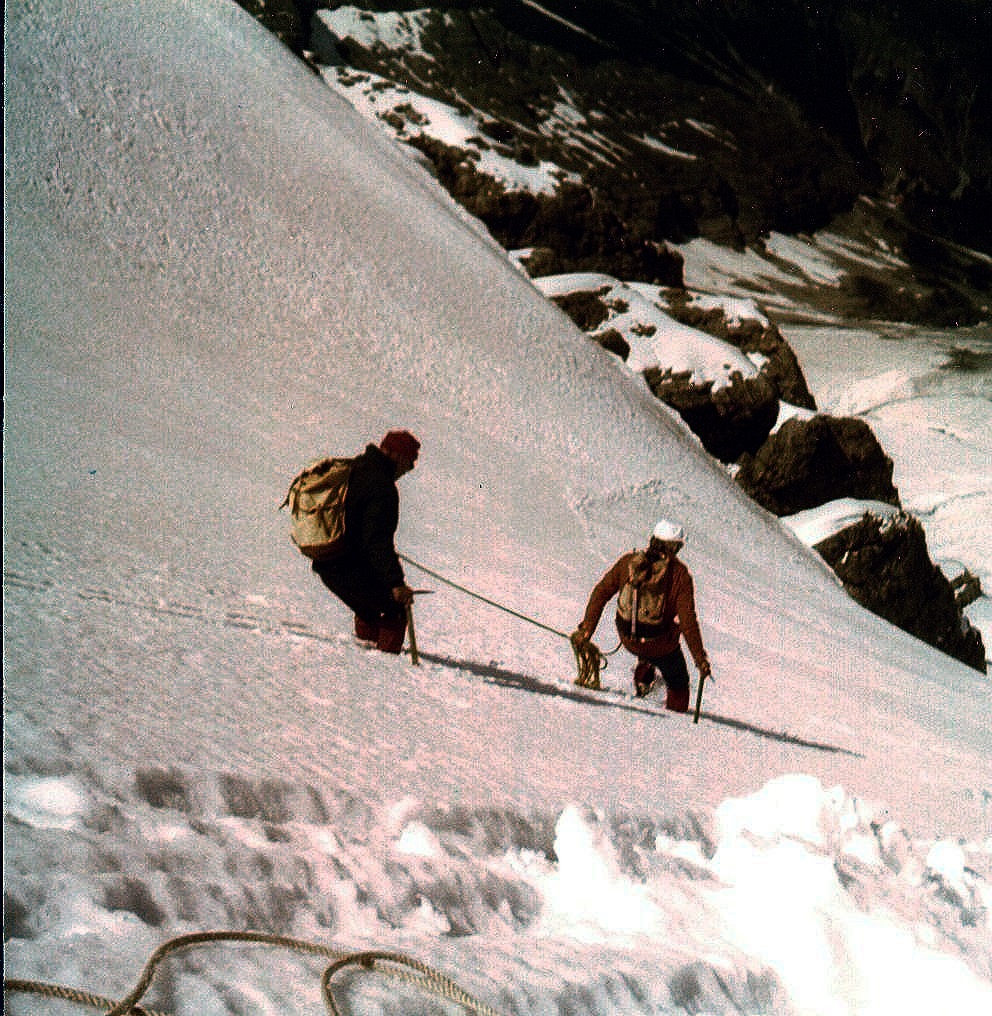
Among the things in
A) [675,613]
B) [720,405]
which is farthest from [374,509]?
[720,405]

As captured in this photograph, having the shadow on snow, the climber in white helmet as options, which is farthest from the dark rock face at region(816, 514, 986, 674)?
the climber in white helmet

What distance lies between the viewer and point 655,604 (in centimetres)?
428

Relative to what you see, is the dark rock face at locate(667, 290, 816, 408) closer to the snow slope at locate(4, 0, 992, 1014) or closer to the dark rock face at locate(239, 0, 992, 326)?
the snow slope at locate(4, 0, 992, 1014)

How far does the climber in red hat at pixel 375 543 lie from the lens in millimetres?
3393

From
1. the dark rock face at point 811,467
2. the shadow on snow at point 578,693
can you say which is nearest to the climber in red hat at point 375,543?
the shadow on snow at point 578,693

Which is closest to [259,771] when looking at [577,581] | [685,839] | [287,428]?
[685,839]

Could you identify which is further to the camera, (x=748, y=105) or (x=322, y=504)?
(x=748, y=105)

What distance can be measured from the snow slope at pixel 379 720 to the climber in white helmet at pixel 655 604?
273 mm

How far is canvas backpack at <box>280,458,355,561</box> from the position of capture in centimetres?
342

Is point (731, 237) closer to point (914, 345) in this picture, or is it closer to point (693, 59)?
point (914, 345)

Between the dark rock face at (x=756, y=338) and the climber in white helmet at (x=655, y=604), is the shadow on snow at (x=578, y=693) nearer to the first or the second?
the climber in white helmet at (x=655, y=604)

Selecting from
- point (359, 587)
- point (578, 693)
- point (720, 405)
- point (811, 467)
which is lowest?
point (578, 693)

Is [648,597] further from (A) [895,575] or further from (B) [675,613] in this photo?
(A) [895,575]

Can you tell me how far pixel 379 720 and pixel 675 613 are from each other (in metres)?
1.81
